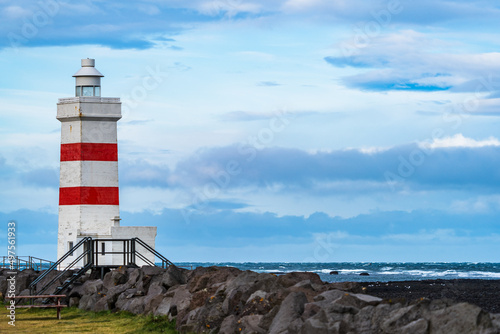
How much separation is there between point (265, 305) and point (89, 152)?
42.6 ft

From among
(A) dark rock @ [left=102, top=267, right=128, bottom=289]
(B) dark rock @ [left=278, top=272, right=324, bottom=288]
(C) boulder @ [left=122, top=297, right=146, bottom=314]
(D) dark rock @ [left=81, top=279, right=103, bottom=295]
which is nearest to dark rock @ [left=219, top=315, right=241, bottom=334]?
(B) dark rock @ [left=278, top=272, right=324, bottom=288]

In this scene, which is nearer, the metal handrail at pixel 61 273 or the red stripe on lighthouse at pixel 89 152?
the metal handrail at pixel 61 273

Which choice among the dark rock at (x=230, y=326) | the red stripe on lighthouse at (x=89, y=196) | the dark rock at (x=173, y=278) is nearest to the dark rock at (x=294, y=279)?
the dark rock at (x=230, y=326)

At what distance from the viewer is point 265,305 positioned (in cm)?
1246

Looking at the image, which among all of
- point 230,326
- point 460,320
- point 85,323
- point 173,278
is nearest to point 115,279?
point 173,278

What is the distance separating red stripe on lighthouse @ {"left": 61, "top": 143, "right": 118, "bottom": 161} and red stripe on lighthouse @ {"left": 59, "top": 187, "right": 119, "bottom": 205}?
94 cm

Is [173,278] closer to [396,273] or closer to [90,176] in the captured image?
[90,176]

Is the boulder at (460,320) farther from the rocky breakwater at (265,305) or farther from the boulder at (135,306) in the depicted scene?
the boulder at (135,306)

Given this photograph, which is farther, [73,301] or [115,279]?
[73,301]

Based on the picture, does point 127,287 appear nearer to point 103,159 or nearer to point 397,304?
point 103,159

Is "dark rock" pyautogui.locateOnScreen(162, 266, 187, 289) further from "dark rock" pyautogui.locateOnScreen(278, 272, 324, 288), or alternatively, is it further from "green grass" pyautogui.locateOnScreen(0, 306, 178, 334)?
"dark rock" pyautogui.locateOnScreen(278, 272, 324, 288)

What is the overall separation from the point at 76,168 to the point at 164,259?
395 cm

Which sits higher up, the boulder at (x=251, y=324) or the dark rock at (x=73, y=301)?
the dark rock at (x=73, y=301)

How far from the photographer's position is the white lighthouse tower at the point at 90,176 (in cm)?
2383
